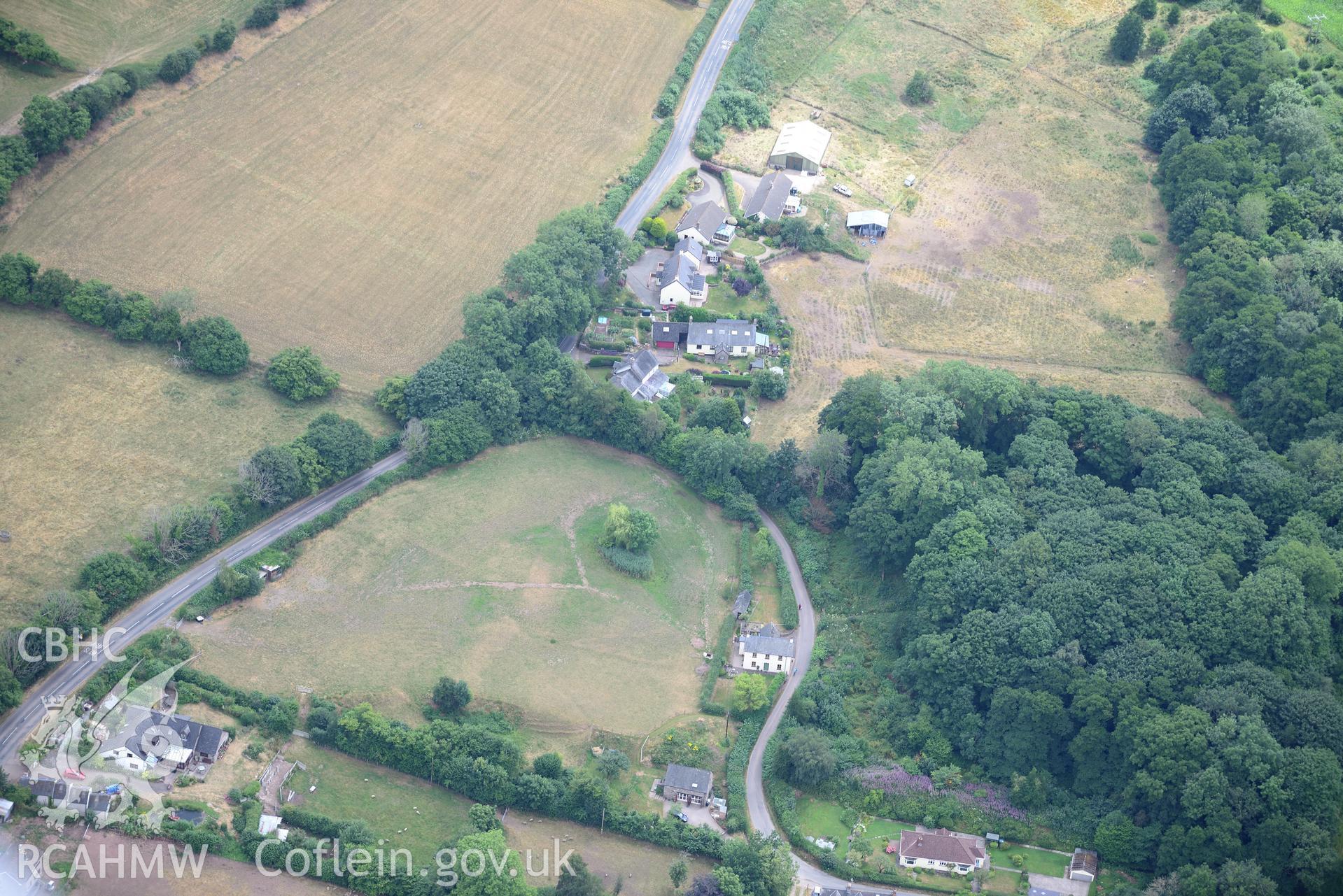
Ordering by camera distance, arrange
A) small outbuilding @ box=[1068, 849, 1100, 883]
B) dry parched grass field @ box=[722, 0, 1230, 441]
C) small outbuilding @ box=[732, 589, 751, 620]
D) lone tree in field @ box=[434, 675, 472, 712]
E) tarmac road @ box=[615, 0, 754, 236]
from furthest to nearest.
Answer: tarmac road @ box=[615, 0, 754, 236]
dry parched grass field @ box=[722, 0, 1230, 441]
small outbuilding @ box=[732, 589, 751, 620]
lone tree in field @ box=[434, 675, 472, 712]
small outbuilding @ box=[1068, 849, 1100, 883]

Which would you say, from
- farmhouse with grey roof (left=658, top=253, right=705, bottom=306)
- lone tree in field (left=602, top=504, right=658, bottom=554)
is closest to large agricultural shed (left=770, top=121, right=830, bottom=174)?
farmhouse with grey roof (left=658, top=253, right=705, bottom=306)

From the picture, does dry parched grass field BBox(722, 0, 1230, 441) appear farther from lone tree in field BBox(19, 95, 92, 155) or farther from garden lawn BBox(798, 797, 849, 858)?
lone tree in field BBox(19, 95, 92, 155)

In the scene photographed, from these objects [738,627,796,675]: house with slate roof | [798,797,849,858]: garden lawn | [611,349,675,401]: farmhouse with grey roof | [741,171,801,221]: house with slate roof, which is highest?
[741,171,801,221]: house with slate roof

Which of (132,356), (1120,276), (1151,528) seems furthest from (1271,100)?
(132,356)

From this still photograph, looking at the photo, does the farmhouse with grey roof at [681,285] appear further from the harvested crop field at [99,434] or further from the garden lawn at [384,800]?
the garden lawn at [384,800]

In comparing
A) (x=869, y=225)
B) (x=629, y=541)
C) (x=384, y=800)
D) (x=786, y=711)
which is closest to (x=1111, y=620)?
(x=786, y=711)

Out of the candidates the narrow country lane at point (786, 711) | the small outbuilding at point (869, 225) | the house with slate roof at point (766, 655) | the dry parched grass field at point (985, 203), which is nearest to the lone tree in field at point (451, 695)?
the narrow country lane at point (786, 711)

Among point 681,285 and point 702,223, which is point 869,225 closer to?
point 702,223

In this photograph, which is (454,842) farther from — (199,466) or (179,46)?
(179,46)
